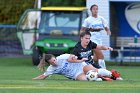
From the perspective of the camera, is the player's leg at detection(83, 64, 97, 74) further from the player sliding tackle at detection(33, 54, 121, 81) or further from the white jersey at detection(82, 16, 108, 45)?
the white jersey at detection(82, 16, 108, 45)

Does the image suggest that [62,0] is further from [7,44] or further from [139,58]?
[139,58]

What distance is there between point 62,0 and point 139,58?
7.22 meters

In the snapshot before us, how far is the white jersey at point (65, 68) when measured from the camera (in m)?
14.5

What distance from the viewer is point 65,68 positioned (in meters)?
14.6

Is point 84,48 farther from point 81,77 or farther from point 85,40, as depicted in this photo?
point 81,77

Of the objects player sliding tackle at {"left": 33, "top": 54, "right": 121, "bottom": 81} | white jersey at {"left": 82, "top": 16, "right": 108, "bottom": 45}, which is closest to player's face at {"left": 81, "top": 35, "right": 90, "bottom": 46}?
player sliding tackle at {"left": 33, "top": 54, "right": 121, "bottom": 81}

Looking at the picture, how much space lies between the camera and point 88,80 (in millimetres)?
14516

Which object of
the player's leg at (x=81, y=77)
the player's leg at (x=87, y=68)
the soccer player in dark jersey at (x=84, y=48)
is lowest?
the player's leg at (x=81, y=77)

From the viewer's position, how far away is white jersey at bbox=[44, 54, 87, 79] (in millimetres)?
14539

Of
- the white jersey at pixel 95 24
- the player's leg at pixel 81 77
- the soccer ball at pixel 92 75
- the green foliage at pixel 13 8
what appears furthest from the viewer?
the green foliage at pixel 13 8

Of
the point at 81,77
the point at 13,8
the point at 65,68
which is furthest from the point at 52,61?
the point at 13,8

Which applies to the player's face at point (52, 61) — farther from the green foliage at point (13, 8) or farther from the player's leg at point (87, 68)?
the green foliage at point (13, 8)

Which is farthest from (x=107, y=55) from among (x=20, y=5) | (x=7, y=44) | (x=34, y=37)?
(x=20, y=5)

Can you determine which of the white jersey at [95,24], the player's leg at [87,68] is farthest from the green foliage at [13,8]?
Result: the player's leg at [87,68]
